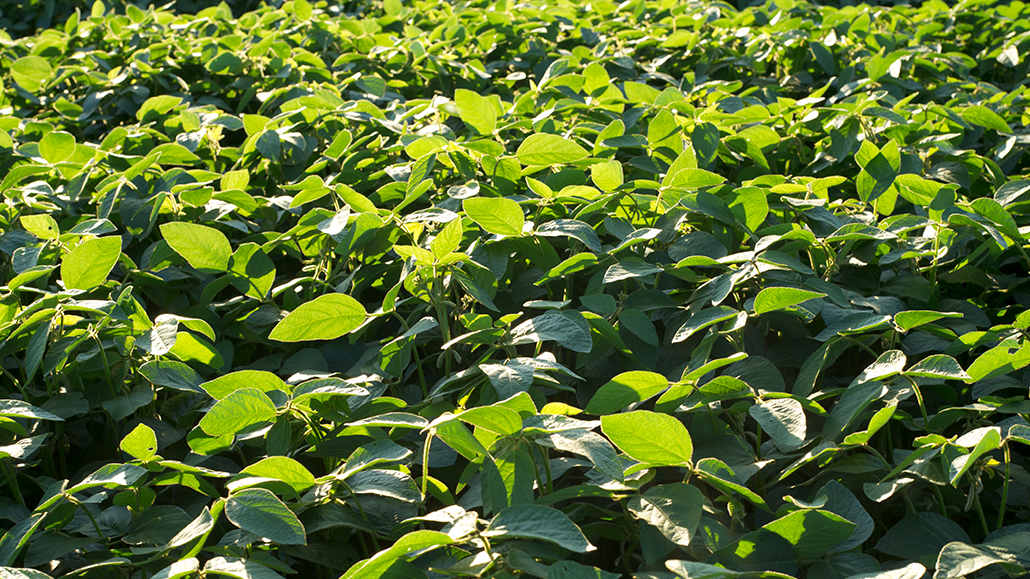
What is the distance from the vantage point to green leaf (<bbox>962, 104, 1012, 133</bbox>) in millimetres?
1773

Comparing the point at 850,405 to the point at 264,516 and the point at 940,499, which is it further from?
the point at 264,516

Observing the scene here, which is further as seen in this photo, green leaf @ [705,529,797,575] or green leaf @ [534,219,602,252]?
green leaf @ [534,219,602,252]

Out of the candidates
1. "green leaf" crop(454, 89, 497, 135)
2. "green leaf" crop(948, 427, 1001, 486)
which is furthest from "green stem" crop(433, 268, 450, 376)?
"green leaf" crop(948, 427, 1001, 486)

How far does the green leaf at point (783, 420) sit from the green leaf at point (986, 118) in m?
1.25

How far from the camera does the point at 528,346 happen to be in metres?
1.23

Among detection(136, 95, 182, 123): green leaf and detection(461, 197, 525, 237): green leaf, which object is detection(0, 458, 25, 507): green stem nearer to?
detection(461, 197, 525, 237): green leaf

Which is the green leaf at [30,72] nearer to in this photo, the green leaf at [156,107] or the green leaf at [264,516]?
the green leaf at [156,107]

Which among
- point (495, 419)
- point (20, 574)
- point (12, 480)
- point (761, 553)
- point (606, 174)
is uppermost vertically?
point (606, 174)

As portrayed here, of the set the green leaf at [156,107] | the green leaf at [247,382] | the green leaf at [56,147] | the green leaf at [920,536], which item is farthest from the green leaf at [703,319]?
the green leaf at [156,107]

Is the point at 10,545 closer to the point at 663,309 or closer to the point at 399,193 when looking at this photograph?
the point at 399,193

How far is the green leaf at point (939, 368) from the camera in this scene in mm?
920

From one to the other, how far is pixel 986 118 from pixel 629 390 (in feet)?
4.55

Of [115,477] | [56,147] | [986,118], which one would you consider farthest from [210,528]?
[986,118]

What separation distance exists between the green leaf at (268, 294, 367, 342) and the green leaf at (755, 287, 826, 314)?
0.58 m
